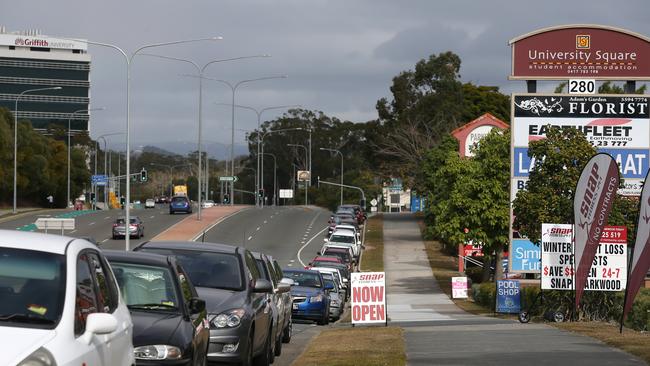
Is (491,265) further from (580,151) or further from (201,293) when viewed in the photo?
(201,293)

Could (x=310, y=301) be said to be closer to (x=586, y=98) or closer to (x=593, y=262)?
(x=593, y=262)

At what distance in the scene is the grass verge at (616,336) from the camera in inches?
640

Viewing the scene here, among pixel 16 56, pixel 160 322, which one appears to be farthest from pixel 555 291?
pixel 16 56

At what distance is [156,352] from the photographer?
10.9 m

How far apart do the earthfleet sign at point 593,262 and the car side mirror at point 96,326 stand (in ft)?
62.3

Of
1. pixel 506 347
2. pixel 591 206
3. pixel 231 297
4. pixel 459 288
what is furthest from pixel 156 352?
pixel 459 288

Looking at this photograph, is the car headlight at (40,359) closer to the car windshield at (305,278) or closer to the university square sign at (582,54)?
the car windshield at (305,278)

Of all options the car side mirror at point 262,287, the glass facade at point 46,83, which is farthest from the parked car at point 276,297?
the glass facade at point 46,83

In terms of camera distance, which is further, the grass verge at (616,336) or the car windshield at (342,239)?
the car windshield at (342,239)

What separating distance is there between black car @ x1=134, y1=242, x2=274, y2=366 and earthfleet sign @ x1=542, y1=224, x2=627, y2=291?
1112cm

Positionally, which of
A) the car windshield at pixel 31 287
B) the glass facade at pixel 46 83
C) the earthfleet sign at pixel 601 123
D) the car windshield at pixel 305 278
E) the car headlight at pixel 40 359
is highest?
the glass facade at pixel 46 83

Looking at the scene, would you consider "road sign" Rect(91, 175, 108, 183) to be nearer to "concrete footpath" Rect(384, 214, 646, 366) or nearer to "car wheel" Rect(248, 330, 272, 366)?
"concrete footpath" Rect(384, 214, 646, 366)

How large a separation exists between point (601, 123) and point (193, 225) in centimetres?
4476

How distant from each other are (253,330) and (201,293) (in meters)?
0.77
